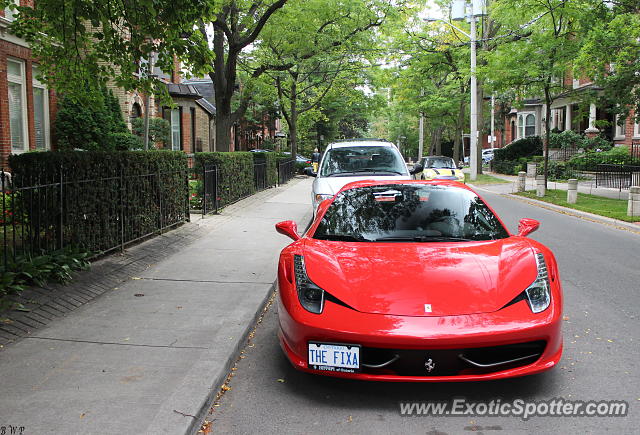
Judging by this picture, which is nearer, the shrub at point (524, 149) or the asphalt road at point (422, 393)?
the asphalt road at point (422, 393)

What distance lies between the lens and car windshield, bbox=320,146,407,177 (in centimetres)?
1187

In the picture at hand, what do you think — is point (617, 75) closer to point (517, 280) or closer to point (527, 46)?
point (527, 46)

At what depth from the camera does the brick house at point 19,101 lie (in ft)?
48.6

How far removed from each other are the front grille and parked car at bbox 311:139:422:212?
771 centimetres

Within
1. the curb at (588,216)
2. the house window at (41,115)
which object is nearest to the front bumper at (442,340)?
the curb at (588,216)

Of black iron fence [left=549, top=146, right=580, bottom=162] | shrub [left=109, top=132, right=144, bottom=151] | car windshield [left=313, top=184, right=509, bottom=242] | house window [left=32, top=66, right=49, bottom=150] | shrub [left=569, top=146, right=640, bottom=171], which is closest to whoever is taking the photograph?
car windshield [left=313, top=184, right=509, bottom=242]

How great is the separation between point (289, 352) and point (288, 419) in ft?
1.71

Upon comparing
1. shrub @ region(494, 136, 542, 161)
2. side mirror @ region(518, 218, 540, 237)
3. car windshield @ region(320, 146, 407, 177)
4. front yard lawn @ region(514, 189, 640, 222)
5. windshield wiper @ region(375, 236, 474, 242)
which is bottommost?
front yard lawn @ region(514, 189, 640, 222)

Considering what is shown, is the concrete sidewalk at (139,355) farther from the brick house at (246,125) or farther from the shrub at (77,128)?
the brick house at (246,125)

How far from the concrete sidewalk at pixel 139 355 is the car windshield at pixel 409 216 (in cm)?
138

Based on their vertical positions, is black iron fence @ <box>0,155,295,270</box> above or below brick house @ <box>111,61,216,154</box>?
below

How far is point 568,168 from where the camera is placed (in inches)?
1230

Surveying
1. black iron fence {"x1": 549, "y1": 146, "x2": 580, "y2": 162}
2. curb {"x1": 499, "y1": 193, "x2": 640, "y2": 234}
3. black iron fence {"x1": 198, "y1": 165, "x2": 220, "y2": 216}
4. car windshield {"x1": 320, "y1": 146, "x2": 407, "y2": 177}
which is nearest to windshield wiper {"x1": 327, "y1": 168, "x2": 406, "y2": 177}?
car windshield {"x1": 320, "y1": 146, "x2": 407, "y2": 177}

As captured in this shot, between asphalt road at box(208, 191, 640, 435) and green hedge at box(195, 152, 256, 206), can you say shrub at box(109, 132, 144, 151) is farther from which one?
asphalt road at box(208, 191, 640, 435)
